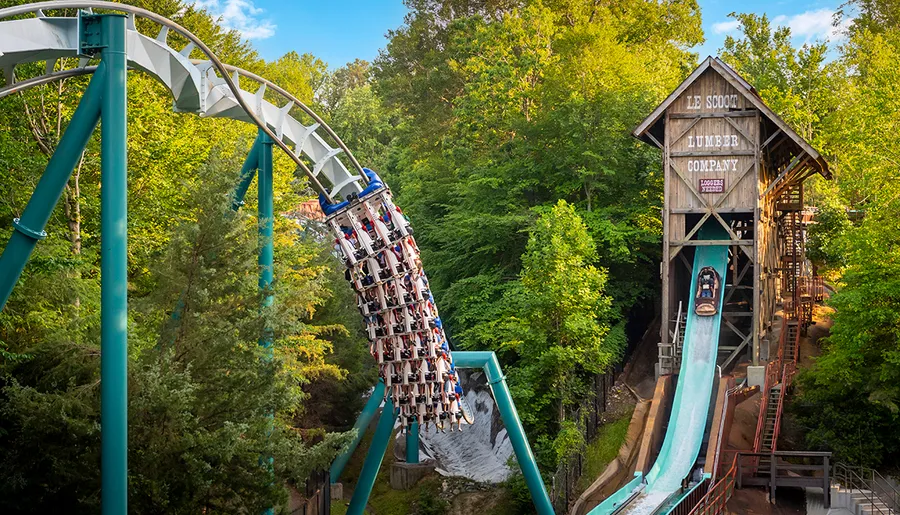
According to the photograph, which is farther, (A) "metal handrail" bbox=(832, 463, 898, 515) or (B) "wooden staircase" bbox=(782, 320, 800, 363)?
(B) "wooden staircase" bbox=(782, 320, 800, 363)

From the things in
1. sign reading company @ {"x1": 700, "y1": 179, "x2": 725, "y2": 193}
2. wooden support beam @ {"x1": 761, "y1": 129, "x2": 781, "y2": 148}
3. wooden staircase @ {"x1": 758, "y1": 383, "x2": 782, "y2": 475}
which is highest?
wooden support beam @ {"x1": 761, "y1": 129, "x2": 781, "y2": 148}

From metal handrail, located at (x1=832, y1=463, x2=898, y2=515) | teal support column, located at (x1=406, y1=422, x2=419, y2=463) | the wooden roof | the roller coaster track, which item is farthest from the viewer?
teal support column, located at (x1=406, y1=422, x2=419, y2=463)

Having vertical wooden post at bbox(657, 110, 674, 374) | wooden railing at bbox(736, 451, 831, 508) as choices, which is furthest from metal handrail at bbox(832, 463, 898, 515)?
vertical wooden post at bbox(657, 110, 674, 374)

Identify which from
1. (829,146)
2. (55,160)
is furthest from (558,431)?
(829,146)

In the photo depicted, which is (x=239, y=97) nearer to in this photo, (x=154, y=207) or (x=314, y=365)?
(x=154, y=207)

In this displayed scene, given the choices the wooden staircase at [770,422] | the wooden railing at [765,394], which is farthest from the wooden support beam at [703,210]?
the wooden staircase at [770,422]

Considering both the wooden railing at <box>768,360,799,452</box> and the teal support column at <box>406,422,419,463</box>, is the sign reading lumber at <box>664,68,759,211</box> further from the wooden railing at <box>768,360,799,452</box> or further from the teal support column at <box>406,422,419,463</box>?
the teal support column at <box>406,422,419,463</box>

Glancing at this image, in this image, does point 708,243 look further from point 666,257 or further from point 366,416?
point 366,416
